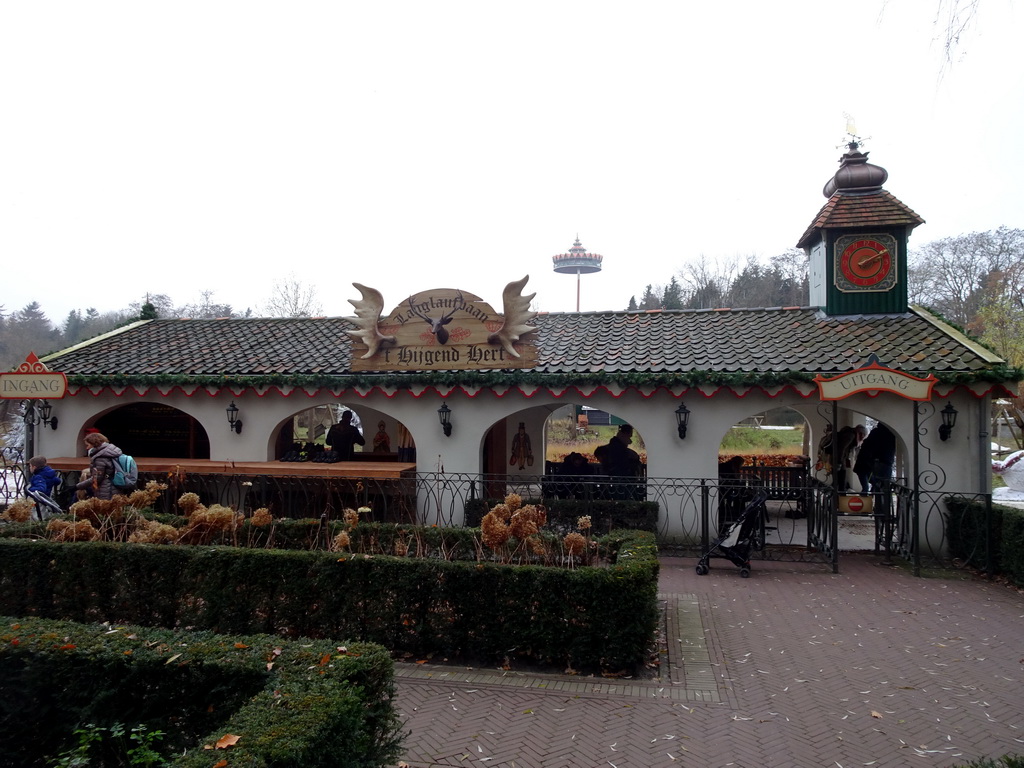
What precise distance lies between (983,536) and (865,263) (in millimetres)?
6066

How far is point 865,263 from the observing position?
14.2 metres

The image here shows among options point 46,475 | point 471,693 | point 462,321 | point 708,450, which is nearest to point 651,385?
point 708,450

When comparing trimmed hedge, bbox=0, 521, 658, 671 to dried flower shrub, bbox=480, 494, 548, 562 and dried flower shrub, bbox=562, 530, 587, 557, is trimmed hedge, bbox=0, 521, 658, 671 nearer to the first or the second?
dried flower shrub, bbox=562, 530, 587, 557

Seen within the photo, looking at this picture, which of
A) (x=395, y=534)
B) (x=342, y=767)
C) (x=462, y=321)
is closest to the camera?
(x=342, y=767)

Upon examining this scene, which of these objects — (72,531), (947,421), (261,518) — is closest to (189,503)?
(261,518)

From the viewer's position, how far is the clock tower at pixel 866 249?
14.0m

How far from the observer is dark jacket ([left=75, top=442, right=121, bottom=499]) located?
1066cm

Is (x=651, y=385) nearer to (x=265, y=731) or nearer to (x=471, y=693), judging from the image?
(x=471, y=693)

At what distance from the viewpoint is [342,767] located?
11.9 feet

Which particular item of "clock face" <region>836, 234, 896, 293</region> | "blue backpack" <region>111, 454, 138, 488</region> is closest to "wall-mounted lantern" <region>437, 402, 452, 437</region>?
"blue backpack" <region>111, 454, 138, 488</region>

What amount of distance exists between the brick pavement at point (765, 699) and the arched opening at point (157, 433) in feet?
41.5

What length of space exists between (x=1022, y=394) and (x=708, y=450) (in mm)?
17621

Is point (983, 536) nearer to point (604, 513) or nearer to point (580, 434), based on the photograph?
point (604, 513)

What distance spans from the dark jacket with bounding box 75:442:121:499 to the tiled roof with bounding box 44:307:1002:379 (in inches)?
133
